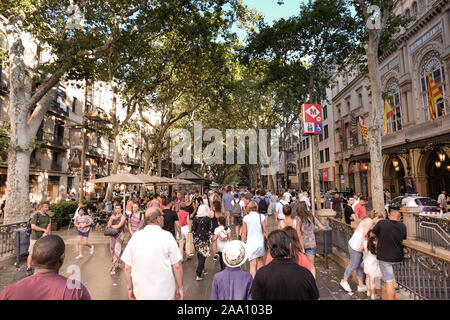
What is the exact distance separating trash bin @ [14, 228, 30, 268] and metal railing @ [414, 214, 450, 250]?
441 inches

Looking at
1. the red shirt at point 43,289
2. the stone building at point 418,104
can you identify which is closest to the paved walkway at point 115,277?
the red shirt at point 43,289

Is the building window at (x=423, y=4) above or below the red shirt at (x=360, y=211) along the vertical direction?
above

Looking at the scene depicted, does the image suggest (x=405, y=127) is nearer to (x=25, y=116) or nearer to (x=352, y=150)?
(x=352, y=150)

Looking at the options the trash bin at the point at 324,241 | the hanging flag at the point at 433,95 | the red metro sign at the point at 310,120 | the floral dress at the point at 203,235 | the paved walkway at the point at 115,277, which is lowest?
the paved walkway at the point at 115,277

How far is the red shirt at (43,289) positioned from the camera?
1.96 meters

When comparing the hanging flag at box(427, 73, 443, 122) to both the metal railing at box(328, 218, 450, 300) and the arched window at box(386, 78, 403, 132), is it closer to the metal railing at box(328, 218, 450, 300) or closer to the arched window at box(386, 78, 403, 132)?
the arched window at box(386, 78, 403, 132)

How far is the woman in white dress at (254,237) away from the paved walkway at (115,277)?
1158mm

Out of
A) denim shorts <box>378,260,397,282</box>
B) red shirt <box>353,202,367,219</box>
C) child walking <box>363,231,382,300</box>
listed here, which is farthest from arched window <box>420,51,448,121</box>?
denim shorts <box>378,260,397,282</box>

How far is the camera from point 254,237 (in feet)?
18.3

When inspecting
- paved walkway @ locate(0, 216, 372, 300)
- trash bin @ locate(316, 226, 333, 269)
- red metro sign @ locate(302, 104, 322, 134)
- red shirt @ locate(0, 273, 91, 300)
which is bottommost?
paved walkway @ locate(0, 216, 372, 300)

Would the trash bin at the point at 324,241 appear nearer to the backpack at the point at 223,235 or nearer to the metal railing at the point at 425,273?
the metal railing at the point at 425,273

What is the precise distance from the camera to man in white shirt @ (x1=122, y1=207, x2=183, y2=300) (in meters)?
3.19

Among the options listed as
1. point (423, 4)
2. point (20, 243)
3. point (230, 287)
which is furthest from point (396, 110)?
point (20, 243)
